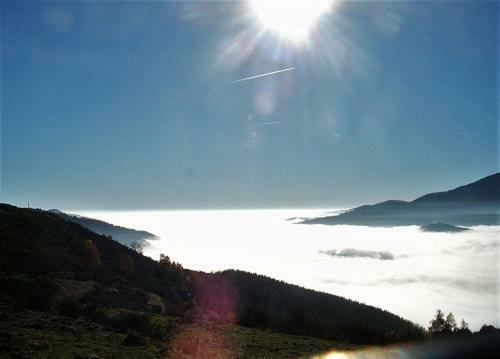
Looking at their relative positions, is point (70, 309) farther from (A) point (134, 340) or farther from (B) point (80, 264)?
(B) point (80, 264)

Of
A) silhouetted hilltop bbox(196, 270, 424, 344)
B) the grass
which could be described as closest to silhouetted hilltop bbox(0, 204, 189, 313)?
the grass

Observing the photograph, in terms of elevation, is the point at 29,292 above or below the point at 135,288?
above

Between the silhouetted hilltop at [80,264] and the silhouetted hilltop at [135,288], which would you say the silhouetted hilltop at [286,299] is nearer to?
the silhouetted hilltop at [135,288]

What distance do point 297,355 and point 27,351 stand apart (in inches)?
589

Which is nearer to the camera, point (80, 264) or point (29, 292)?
point (29, 292)

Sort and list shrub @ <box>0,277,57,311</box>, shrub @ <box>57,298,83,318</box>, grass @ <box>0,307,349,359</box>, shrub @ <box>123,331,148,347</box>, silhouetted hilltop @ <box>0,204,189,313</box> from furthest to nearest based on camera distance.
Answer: silhouetted hilltop @ <box>0,204,189,313</box>
shrub @ <box>57,298,83,318</box>
shrub @ <box>0,277,57,311</box>
shrub @ <box>123,331,148,347</box>
grass @ <box>0,307,349,359</box>

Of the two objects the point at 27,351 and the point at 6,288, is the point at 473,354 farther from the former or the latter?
the point at 6,288

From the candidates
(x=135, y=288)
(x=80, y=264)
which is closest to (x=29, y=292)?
(x=135, y=288)

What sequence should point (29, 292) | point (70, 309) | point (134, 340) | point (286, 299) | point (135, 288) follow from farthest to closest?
point (286, 299) → point (135, 288) → point (29, 292) → point (70, 309) → point (134, 340)

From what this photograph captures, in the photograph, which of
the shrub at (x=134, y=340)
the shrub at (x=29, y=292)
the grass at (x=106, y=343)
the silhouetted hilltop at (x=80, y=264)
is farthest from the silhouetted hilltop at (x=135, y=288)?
the shrub at (x=134, y=340)

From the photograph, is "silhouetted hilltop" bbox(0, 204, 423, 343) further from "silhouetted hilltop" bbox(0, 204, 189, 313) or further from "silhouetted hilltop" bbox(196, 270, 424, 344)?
"silhouetted hilltop" bbox(196, 270, 424, 344)

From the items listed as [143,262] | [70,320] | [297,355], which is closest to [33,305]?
[70,320]

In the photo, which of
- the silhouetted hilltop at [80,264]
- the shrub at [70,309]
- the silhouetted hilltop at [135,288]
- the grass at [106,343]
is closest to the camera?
the grass at [106,343]

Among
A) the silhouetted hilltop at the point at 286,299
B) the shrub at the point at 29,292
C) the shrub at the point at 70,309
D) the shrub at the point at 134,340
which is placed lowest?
the silhouetted hilltop at the point at 286,299
